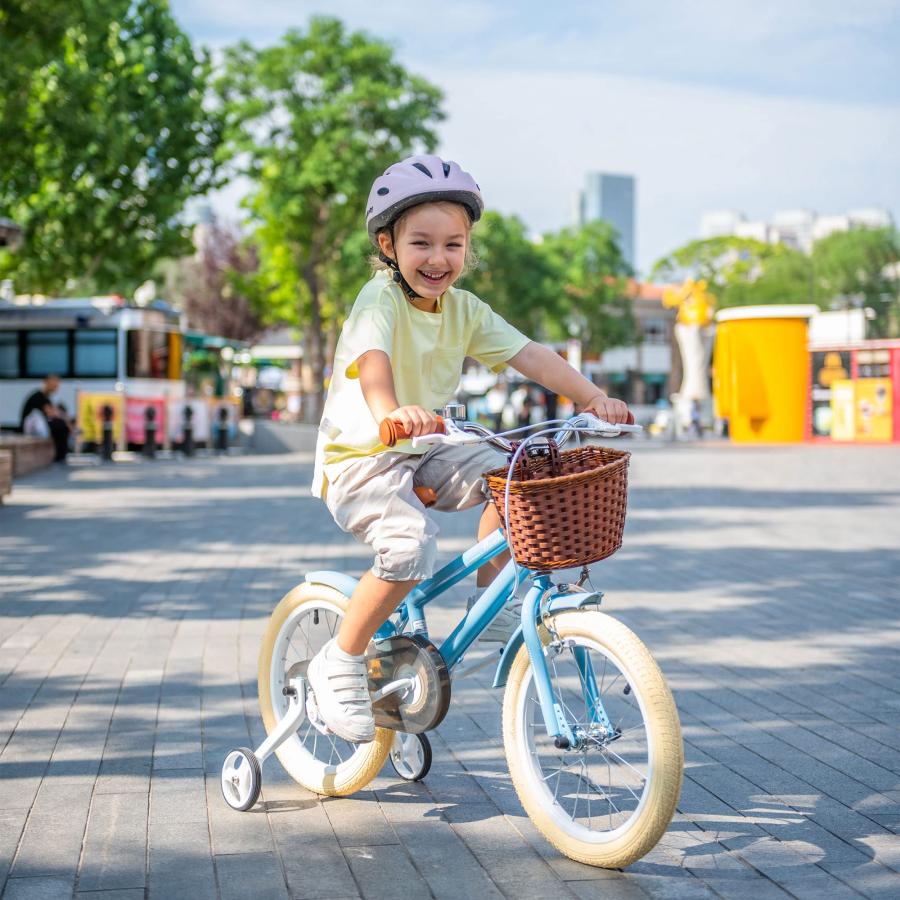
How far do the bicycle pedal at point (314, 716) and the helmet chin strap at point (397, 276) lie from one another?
4.08ft

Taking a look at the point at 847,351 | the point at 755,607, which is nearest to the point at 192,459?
the point at 847,351

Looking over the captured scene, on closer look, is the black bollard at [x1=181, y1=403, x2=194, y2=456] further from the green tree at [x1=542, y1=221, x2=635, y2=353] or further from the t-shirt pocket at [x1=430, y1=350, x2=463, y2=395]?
the green tree at [x1=542, y1=221, x2=635, y2=353]

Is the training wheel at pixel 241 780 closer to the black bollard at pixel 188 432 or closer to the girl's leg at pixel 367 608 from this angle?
the girl's leg at pixel 367 608

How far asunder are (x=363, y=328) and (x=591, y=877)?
1486mm

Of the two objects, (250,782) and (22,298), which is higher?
(22,298)

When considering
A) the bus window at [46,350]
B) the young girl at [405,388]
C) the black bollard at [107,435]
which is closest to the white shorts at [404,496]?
the young girl at [405,388]

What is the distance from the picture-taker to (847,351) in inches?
1345

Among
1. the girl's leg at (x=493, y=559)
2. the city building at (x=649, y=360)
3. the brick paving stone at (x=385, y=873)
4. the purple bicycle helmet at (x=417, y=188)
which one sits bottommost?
the brick paving stone at (x=385, y=873)

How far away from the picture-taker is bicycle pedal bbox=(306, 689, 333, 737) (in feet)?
13.2

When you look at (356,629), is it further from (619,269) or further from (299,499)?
(619,269)

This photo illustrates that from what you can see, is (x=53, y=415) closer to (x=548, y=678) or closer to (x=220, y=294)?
(x=548, y=678)

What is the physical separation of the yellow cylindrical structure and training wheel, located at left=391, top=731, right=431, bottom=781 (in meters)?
27.7

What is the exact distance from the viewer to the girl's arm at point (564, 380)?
11.6 ft

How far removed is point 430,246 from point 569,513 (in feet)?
2.88
